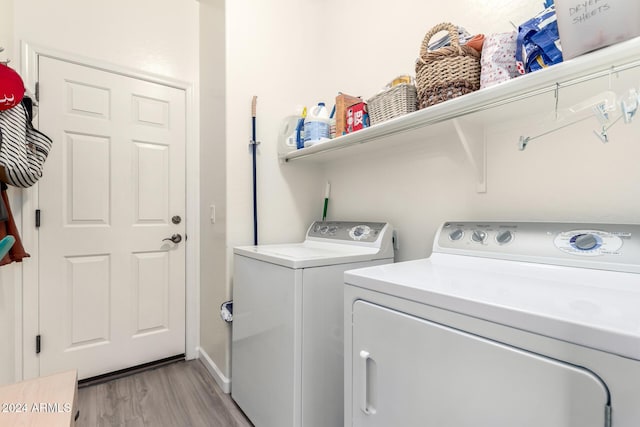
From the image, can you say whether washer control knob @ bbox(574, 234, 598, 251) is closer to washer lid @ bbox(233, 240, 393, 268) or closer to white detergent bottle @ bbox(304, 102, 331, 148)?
washer lid @ bbox(233, 240, 393, 268)

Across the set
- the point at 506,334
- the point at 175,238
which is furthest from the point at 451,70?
the point at 175,238

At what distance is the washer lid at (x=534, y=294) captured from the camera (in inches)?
20.5

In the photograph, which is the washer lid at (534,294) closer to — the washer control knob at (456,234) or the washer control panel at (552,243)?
the washer control panel at (552,243)

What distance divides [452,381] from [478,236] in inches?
25.7

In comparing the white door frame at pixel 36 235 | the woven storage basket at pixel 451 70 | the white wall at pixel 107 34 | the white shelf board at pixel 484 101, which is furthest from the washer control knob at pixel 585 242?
the white wall at pixel 107 34

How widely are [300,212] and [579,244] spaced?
62.9 inches

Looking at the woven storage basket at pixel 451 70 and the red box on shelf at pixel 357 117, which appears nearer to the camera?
the woven storage basket at pixel 451 70

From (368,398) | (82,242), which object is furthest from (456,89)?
(82,242)

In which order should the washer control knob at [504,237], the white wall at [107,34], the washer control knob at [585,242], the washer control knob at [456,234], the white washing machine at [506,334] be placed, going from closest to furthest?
the white washing machine at [506,334], the washer control knob at [585,242], the washer control knob at [504,237], the washer control knob at [456,234], the white wall at [107,34]

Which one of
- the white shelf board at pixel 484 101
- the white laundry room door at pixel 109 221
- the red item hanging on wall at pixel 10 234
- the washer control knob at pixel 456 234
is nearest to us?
the white shelf board at pixel 484 101

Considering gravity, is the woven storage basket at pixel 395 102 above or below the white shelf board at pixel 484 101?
above

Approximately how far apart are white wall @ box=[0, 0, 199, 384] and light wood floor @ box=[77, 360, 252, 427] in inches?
21.6

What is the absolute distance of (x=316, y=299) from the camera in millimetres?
1299

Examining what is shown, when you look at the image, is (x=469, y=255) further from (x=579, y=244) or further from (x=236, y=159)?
(x=236, y=159)
